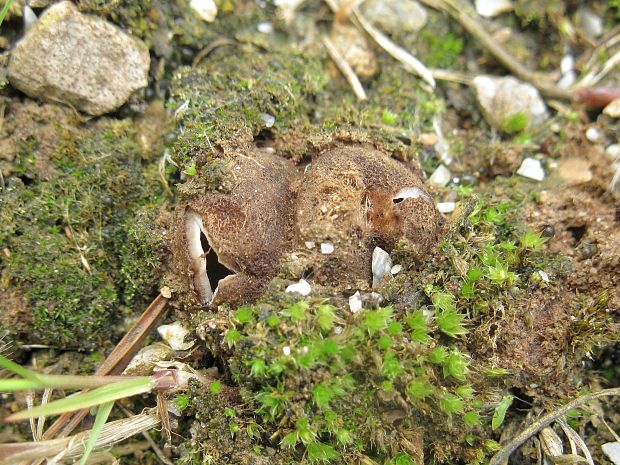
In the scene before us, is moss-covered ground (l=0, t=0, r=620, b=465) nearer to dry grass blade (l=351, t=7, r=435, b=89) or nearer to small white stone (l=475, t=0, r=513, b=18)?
dry grass blade (l=351, t=7, r=435, b=89)

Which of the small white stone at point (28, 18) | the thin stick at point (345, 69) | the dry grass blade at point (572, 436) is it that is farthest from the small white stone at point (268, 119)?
the dry grass blade at point (572, 436)

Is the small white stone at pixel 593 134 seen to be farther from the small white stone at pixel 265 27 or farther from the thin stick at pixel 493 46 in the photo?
the small white stone at pixel 265 27

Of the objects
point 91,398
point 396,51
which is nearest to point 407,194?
point 396,51

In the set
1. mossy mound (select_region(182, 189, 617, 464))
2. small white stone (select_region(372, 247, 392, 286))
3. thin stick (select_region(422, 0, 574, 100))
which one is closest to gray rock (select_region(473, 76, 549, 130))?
thin stick (select_region(422, 0, 574, 100))

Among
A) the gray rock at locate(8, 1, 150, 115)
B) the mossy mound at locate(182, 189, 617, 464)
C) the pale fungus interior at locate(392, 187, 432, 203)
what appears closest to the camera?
the mossy mound at locate(182, 189, 617, 464)

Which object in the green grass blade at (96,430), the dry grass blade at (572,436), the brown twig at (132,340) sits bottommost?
the dry grass blade at (572,436)

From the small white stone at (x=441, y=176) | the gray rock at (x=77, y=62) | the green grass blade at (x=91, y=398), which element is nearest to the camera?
the green grass blade at (x=91, y=398)
